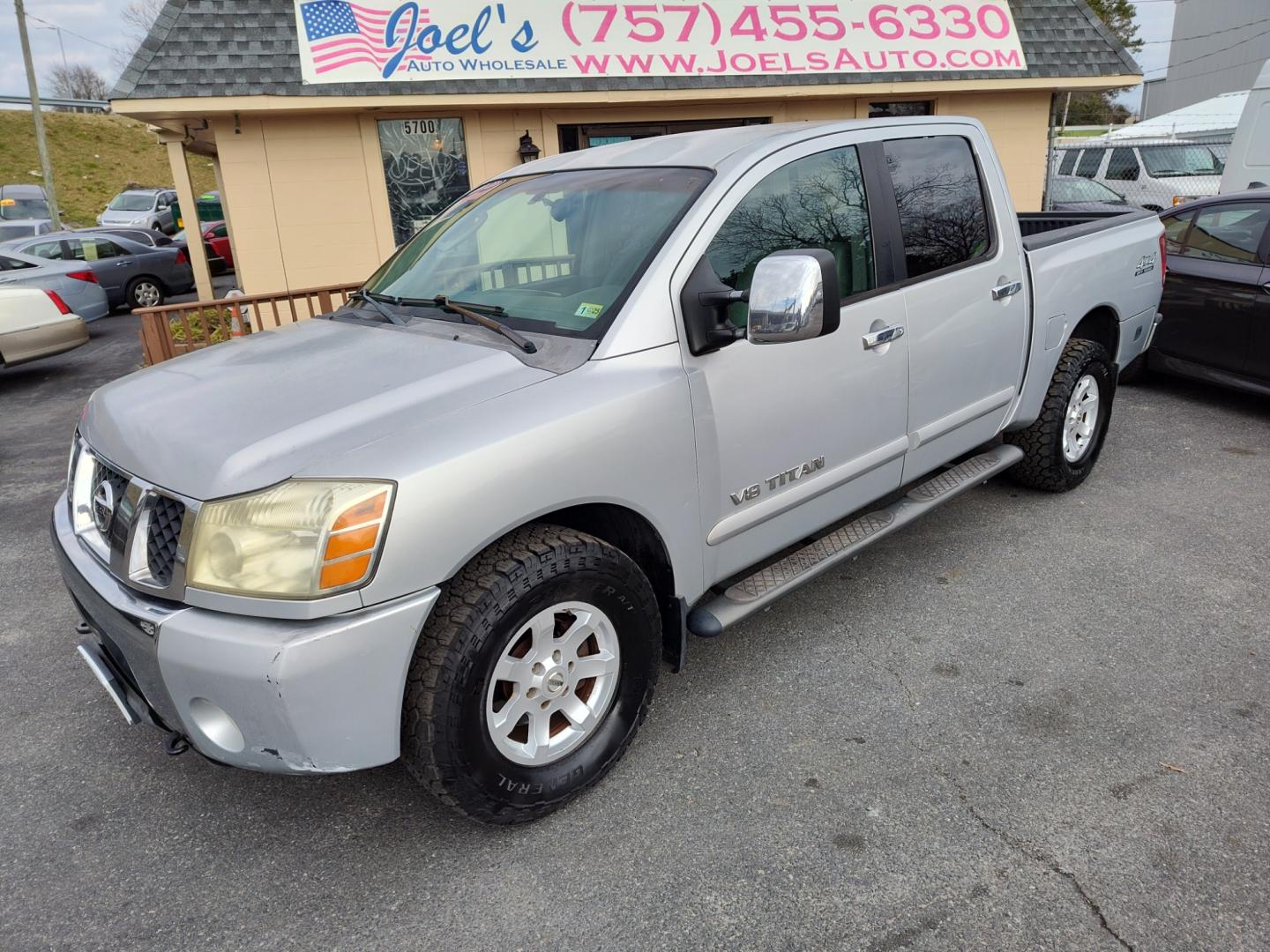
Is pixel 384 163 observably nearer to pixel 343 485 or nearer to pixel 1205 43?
pixel 343 485

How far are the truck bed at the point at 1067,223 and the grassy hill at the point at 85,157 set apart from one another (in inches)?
1655

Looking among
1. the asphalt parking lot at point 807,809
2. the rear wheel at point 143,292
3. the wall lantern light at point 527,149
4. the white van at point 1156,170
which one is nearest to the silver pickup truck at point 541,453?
the asphalt parking lot at point 807,809

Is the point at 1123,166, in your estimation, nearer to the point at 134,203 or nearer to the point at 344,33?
the point at 344,33

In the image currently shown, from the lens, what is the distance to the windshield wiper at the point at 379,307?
3.12 m

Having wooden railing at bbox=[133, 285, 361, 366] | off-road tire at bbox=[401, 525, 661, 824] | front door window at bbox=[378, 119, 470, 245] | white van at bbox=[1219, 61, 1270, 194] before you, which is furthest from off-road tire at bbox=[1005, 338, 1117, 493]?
front door window at bbox=[378, 119, 470, 245]

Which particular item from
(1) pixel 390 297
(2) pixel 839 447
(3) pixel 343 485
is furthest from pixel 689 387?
(1) pixel 390 297

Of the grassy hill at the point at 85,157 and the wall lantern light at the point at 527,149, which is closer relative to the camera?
the wall lantern light at the point at 527,149

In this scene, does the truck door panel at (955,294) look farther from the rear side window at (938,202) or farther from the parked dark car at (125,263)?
the parked dark car at (125,263)

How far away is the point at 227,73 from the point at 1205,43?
42074 mm

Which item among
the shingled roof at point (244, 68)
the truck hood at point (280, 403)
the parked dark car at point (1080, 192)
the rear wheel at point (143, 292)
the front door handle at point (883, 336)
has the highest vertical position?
the shingled roof at point (244, 68)

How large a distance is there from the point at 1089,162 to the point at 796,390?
14.7 metres

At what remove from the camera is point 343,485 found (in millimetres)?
2096

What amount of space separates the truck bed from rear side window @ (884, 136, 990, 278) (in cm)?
52

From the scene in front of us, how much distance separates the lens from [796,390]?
3027 millimetres
